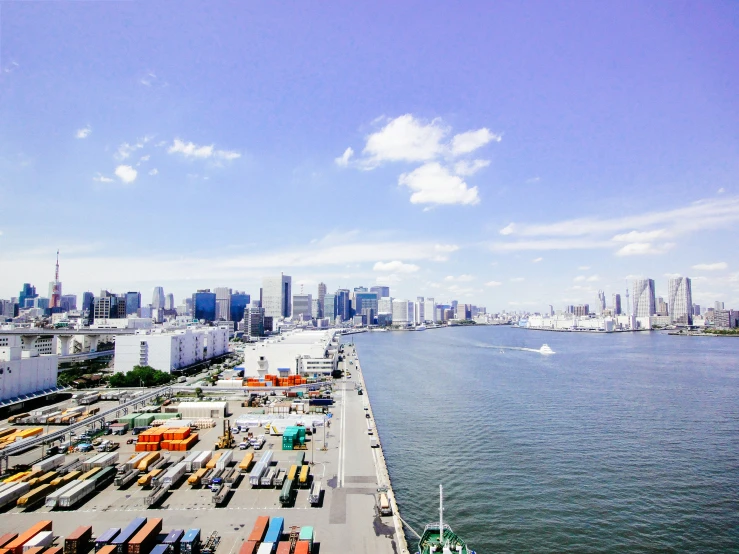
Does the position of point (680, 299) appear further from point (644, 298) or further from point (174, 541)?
point (174, 541)

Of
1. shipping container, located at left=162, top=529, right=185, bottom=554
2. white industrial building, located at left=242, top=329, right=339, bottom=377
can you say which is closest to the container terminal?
shipping container, located at left=162, top=529, right=185, bottom=554

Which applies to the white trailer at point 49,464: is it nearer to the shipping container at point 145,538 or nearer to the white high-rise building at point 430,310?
the shipping container at point 145,538

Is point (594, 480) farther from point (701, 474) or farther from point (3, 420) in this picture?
point (3, 420)

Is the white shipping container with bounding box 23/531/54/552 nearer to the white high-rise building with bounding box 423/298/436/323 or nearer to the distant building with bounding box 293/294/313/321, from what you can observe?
the distant building with bounding box 293/294/313/321

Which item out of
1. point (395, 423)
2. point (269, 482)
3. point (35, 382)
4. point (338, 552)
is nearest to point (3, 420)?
point (35, 382)

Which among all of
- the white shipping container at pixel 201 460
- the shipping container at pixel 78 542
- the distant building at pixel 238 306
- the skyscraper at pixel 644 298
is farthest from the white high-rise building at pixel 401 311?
the shipping container at pixel 78 542

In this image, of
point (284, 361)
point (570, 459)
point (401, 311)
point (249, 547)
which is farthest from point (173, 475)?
point (401, 311)
